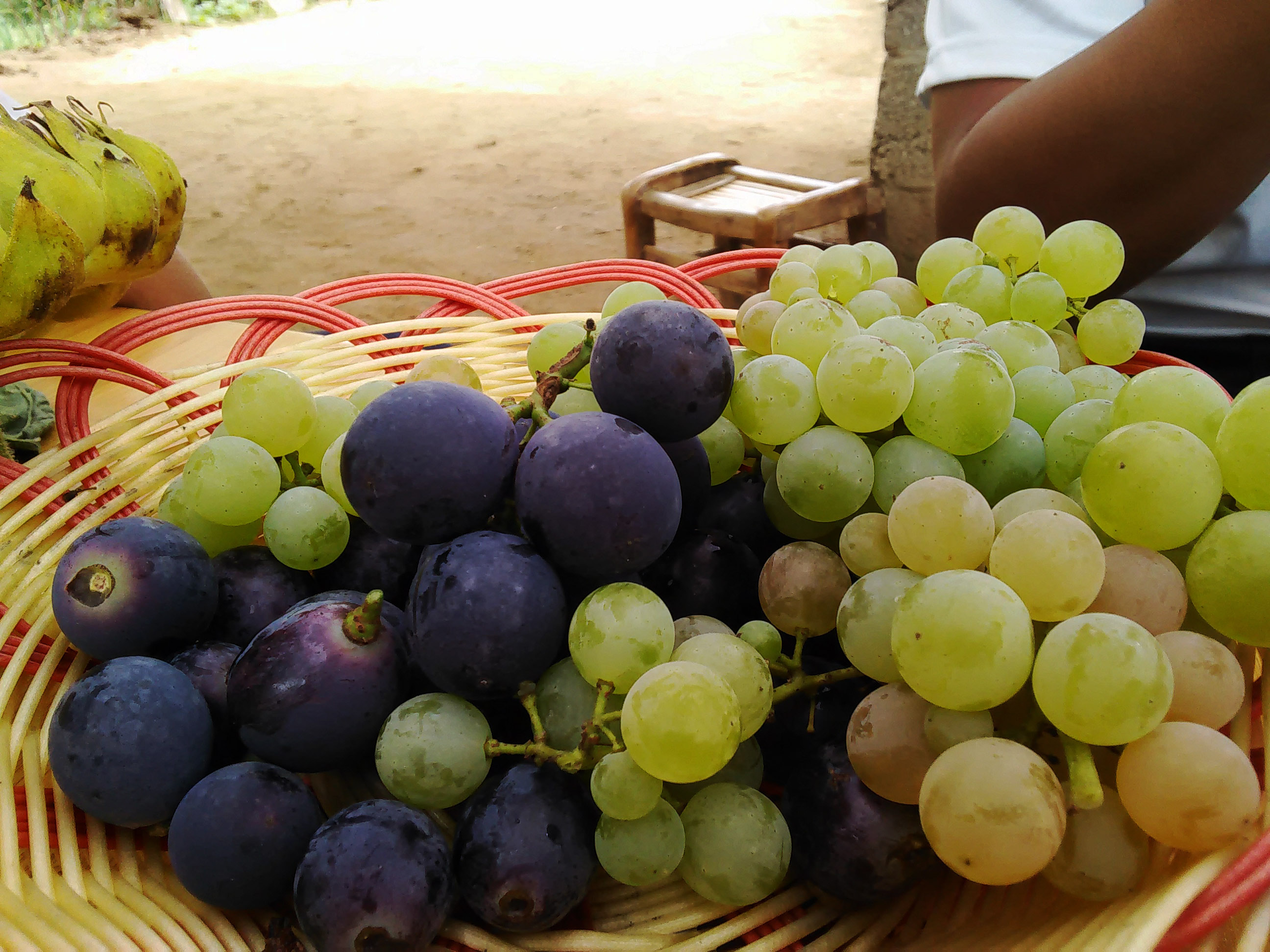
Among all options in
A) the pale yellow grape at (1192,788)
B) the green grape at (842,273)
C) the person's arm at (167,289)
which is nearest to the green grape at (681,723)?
the pale yellow grape at (1192,788)

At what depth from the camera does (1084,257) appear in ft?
2.52

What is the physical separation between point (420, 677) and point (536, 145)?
491 cm

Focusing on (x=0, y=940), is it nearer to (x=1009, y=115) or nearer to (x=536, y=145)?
(x=1009, y=115)

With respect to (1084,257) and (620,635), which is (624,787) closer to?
(620,635)

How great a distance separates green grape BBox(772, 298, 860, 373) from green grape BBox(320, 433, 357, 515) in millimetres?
354

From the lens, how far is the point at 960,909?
0.58 m

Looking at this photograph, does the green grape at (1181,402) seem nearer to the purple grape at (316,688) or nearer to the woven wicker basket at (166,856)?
the woven wicker basket at (166,856)

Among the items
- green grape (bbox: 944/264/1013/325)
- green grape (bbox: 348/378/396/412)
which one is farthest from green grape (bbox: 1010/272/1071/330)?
green grape (bbox: 348/378/396/412)

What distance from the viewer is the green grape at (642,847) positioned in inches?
20.9

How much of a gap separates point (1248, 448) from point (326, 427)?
2.27 ft

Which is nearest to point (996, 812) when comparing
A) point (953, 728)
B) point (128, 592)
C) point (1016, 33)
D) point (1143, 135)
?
point (953, 728)

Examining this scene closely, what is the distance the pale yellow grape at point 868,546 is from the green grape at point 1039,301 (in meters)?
0.29

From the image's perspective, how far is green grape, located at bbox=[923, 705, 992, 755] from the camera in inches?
19.7

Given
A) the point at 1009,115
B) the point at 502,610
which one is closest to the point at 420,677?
the point at 502,610
